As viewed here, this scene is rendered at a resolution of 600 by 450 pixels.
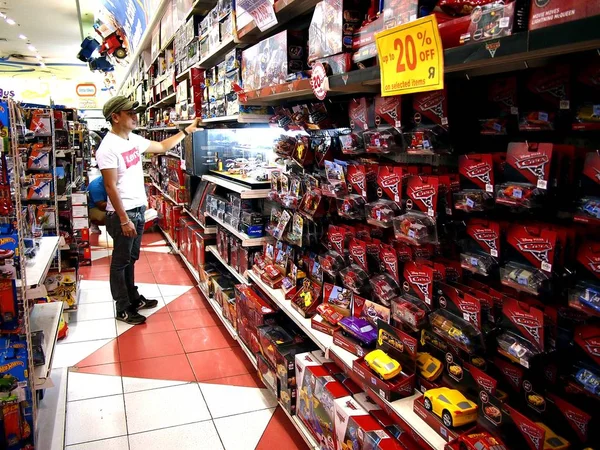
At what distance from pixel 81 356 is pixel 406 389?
277 centimetres

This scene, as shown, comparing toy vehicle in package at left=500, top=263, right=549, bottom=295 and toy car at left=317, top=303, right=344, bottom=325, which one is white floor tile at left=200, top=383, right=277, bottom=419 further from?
toy vehicle in package at left=500, top=263, right=549, bottom=295

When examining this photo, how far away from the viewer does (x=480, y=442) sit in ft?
4.42

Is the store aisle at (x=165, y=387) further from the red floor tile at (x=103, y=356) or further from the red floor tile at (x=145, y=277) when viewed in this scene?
the red floor tile at (x=145, y=277)

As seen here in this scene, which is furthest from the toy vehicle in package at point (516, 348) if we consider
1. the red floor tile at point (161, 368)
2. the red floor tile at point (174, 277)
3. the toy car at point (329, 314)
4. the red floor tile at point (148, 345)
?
the red floor tile at point (174, 277)

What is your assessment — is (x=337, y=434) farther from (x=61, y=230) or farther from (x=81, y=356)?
(x=61, y=230)

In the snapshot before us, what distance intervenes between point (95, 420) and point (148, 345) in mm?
1035

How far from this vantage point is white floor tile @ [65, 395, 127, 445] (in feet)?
8.61

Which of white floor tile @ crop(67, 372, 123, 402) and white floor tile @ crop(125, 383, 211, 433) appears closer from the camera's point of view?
white floor tile @ crop(125, 383, 211, 433)

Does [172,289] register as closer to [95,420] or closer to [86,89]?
[95,420]

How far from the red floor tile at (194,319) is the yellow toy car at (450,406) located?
2861 millimetres

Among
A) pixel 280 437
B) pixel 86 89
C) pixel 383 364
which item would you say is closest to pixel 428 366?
pixel 383 364

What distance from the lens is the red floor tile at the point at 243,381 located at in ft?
10.3

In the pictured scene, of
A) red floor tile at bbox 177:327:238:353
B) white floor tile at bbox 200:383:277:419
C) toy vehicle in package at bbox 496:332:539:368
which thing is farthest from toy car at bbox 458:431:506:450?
red floor tile at bbox 177:327:238:353

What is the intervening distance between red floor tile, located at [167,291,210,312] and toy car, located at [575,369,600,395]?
377 centimetres
